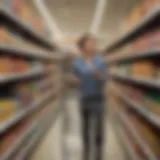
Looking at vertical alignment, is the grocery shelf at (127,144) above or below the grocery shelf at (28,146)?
below

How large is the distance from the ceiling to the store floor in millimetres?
2439

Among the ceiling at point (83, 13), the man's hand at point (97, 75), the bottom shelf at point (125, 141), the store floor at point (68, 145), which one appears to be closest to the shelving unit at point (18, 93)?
the store floor at point (68, 145)

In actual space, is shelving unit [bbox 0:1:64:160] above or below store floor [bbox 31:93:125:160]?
above

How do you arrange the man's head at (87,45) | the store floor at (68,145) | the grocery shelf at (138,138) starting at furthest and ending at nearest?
the store floor at (68,145) → the man's head at (87,45) → the grocery shelf at (138,138)

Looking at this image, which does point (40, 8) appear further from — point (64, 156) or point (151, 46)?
point (151, 46)

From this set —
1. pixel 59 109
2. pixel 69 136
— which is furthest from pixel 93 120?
pixel 59 109

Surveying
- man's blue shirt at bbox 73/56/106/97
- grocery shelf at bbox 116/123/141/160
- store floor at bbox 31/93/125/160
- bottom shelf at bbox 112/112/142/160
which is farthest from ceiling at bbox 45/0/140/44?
man's blue shirt at bbox 73/56/106/97

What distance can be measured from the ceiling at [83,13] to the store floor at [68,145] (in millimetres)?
2439

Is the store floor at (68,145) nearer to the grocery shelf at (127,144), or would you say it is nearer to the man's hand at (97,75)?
the grocery shelf at (127,144)

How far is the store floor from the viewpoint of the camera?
14.6 ft

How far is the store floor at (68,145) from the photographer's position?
4.45m

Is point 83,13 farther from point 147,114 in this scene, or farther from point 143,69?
point 147,114

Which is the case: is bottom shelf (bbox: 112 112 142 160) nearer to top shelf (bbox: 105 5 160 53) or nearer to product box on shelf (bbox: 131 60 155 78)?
product box on shelf (bbox: 131 60 155 78)

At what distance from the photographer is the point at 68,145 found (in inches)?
193
